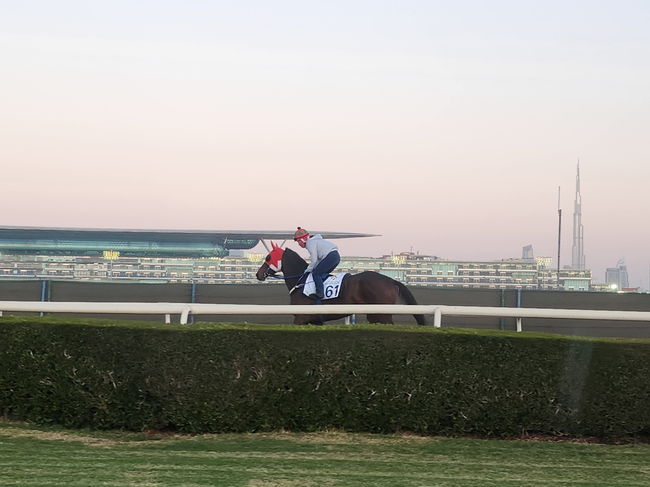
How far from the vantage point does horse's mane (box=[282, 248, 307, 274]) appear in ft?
31.7

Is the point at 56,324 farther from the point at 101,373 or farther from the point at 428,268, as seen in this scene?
the point at 428,268

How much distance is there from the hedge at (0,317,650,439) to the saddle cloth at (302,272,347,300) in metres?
4.30

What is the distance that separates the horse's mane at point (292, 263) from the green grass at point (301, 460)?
486 centimetres

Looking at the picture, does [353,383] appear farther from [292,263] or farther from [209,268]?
[209,268]

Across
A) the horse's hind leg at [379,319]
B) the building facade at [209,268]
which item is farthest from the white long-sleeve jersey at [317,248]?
the building facade at [209,268]

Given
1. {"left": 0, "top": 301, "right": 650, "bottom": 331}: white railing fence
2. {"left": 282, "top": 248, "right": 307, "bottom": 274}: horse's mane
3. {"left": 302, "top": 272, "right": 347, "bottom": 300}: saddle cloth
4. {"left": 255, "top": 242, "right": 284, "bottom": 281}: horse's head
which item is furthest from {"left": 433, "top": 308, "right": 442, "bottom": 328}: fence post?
{"left": 255, "top": 242, "right": 284, "bottom": 281}: horse's head

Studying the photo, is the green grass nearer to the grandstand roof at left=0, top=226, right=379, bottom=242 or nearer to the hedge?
the hedge

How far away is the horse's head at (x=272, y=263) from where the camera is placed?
9984 millimetres

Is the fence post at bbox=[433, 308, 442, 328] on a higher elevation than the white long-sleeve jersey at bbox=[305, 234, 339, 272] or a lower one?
lower

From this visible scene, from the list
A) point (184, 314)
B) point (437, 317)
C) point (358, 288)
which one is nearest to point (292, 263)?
point (358, 288)

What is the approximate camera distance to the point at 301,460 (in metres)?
4.25

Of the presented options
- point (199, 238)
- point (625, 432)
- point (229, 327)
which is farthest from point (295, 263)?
point (199, 238)

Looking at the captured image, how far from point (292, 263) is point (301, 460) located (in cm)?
553

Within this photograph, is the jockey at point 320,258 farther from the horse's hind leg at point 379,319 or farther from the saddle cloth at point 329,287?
the horse's hind leg at point 379,319
